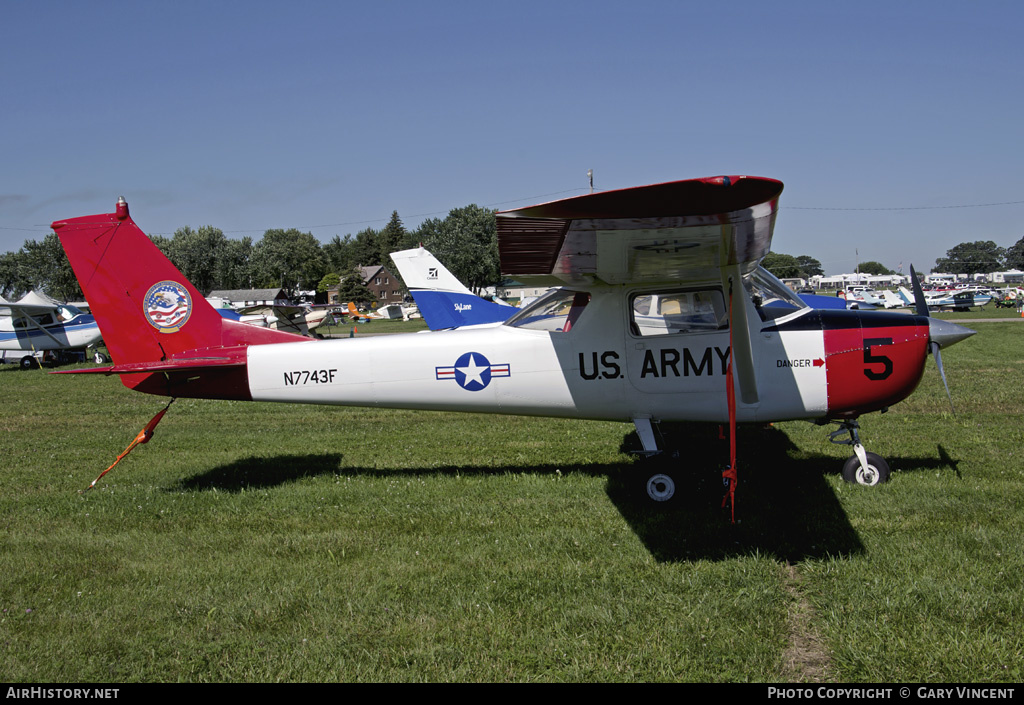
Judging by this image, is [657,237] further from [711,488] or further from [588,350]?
[711,488]

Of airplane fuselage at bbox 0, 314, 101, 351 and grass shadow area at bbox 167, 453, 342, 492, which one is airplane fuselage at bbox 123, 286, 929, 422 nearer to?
grass shadow area at bbox 167, 453, 342, 492

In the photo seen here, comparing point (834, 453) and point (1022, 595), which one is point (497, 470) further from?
point (1022, 595)

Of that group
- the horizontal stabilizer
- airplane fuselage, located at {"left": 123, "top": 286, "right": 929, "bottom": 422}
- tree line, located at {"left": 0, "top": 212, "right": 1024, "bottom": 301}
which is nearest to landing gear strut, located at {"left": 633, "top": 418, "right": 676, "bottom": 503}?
airplane fuselage, located at {"left": 123, "top": 286, "right": 929, "bottom": 422}

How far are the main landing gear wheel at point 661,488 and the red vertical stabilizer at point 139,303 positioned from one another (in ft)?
12.6

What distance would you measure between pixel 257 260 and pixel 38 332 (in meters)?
71.1

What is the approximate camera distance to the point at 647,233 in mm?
4547

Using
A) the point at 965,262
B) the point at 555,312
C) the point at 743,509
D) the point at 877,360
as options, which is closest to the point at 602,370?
the point at 555,312

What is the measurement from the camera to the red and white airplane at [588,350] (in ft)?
19.8

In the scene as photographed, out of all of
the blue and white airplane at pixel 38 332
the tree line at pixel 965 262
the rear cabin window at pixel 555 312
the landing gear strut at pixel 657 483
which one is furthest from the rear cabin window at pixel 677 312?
the tree line at pixel 965 262

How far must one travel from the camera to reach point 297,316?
30.1m

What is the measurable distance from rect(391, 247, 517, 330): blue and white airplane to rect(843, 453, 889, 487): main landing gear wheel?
29.9ft

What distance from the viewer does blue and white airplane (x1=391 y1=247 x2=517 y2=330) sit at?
15070 mm

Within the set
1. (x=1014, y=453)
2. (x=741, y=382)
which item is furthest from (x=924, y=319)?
(x=1014, y=453)

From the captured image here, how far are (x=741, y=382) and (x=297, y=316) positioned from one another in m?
26.7
